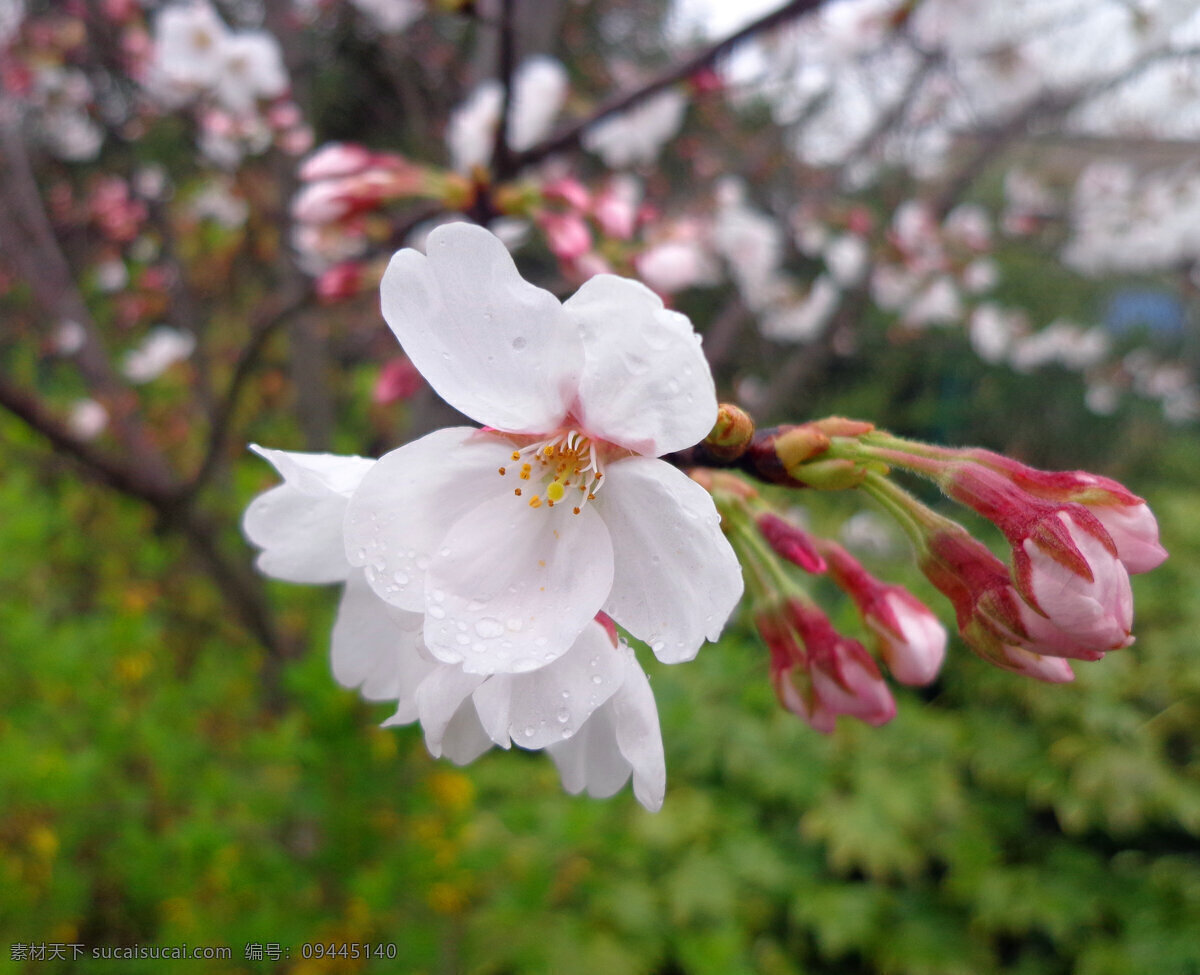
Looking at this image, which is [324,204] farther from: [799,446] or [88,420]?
[88,420]

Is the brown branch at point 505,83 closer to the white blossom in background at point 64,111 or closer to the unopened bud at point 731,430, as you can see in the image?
the unopened bud at point 731,430

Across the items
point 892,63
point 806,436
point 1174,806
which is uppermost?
point 806,436

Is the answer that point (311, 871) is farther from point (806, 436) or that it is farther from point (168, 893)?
point (806, 436)

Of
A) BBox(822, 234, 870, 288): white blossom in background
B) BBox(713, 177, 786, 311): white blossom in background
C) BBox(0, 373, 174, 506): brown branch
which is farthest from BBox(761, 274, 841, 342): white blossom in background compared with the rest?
BBox(0, 373, 174, 506): brown branch

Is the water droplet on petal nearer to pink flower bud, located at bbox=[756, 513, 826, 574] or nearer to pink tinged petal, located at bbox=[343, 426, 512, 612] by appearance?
pink tinged petal, located at bbox=[343, 426, 512, 612]

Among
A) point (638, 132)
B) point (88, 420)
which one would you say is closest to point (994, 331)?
point (638, 132)

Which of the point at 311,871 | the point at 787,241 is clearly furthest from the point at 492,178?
the point at 787,241

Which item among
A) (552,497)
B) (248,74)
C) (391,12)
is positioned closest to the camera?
(552,497)
